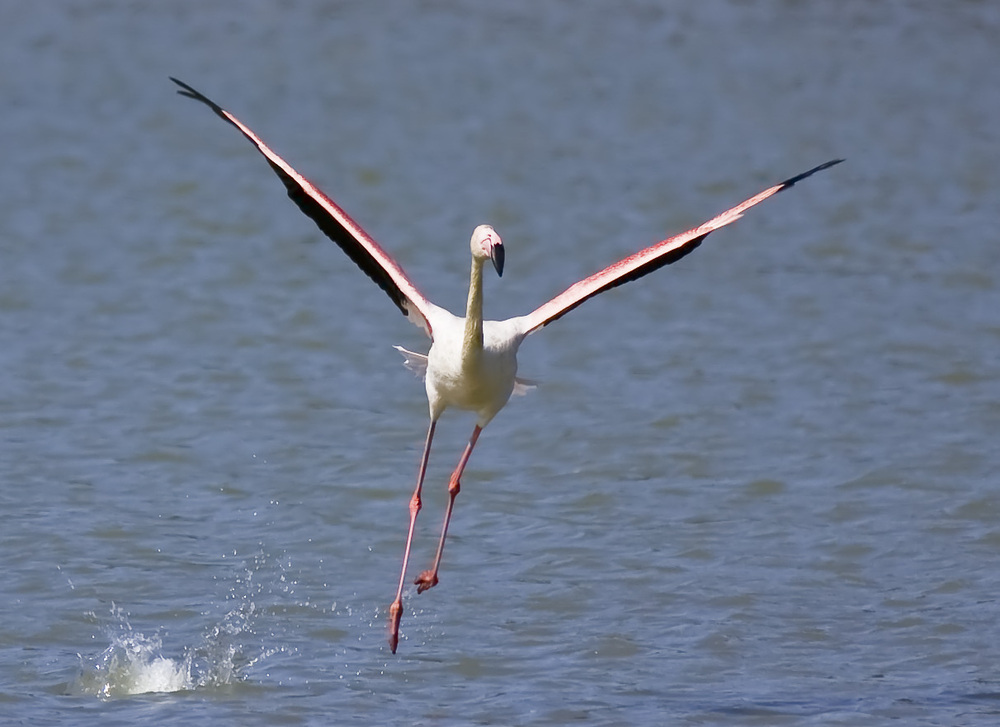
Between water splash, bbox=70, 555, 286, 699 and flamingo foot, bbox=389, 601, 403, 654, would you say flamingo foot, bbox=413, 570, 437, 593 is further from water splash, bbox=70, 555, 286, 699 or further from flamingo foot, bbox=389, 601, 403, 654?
water splash, bbox=70, 555, 286, 699

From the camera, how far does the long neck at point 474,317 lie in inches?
345

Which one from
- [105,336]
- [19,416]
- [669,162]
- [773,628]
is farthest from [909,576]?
[669,162]

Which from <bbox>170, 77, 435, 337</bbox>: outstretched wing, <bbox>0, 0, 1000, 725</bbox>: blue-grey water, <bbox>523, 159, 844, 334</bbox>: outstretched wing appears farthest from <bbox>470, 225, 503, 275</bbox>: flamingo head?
<bbox>0, 0, 1000, 725</bbox>: blue-grey water

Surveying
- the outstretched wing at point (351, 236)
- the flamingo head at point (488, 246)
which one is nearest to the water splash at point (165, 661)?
the outstretched wing at point (351, 236)

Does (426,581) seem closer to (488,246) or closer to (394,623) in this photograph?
(394,623)

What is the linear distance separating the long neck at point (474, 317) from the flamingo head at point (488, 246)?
81 millimetres

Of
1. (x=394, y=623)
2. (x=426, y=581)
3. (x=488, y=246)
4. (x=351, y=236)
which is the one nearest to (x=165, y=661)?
(x=394, y=623)

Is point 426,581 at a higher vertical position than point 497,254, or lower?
lower

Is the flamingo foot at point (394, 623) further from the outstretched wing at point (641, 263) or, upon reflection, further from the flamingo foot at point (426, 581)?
the outstretched wing at point (641, 263)

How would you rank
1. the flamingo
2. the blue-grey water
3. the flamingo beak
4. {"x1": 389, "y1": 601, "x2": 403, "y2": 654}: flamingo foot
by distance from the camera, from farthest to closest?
the blue-grey water < {"x1": 389, "y1": 601, "x2": 403, "y2": 654}: flamingo foot < the flamingo < the flamingo beak

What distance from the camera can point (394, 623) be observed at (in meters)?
9.23

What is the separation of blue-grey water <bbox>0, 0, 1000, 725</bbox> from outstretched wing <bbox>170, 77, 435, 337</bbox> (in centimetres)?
192

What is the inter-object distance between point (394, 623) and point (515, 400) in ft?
16.4

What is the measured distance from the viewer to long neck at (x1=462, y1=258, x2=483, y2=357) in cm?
877
